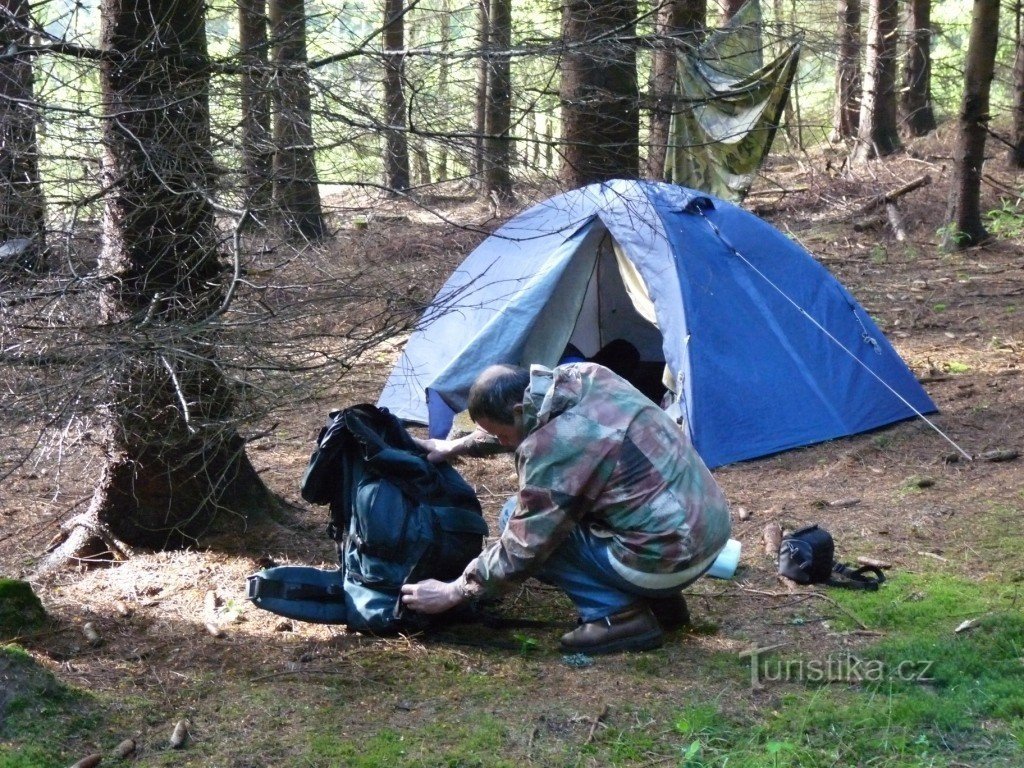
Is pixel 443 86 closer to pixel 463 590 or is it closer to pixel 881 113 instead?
pixel 463 590

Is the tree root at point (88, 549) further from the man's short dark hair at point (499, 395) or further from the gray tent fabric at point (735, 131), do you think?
the gray tent fabric at point (735, 131)

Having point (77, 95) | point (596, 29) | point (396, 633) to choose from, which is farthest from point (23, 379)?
point (596, 29)

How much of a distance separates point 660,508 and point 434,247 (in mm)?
3345

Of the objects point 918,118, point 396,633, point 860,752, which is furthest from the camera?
point 918,118

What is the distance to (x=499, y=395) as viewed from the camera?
3.22 meters

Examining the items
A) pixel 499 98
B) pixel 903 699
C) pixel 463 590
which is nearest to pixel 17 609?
pixel 463 590

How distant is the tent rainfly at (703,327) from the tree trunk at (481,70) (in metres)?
1.93

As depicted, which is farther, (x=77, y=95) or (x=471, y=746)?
(x=77, y=95)

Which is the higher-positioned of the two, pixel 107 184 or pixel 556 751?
pixel 107 184

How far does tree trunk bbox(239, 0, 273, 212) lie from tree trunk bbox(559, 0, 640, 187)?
923 mm

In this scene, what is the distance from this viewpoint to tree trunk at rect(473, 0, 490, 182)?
3379mm

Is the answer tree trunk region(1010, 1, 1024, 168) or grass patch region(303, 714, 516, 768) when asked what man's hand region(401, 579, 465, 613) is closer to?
grass patch region(303, 714, 516, 768)

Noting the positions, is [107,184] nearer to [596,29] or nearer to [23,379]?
[23,379]

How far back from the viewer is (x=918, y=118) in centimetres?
1465
